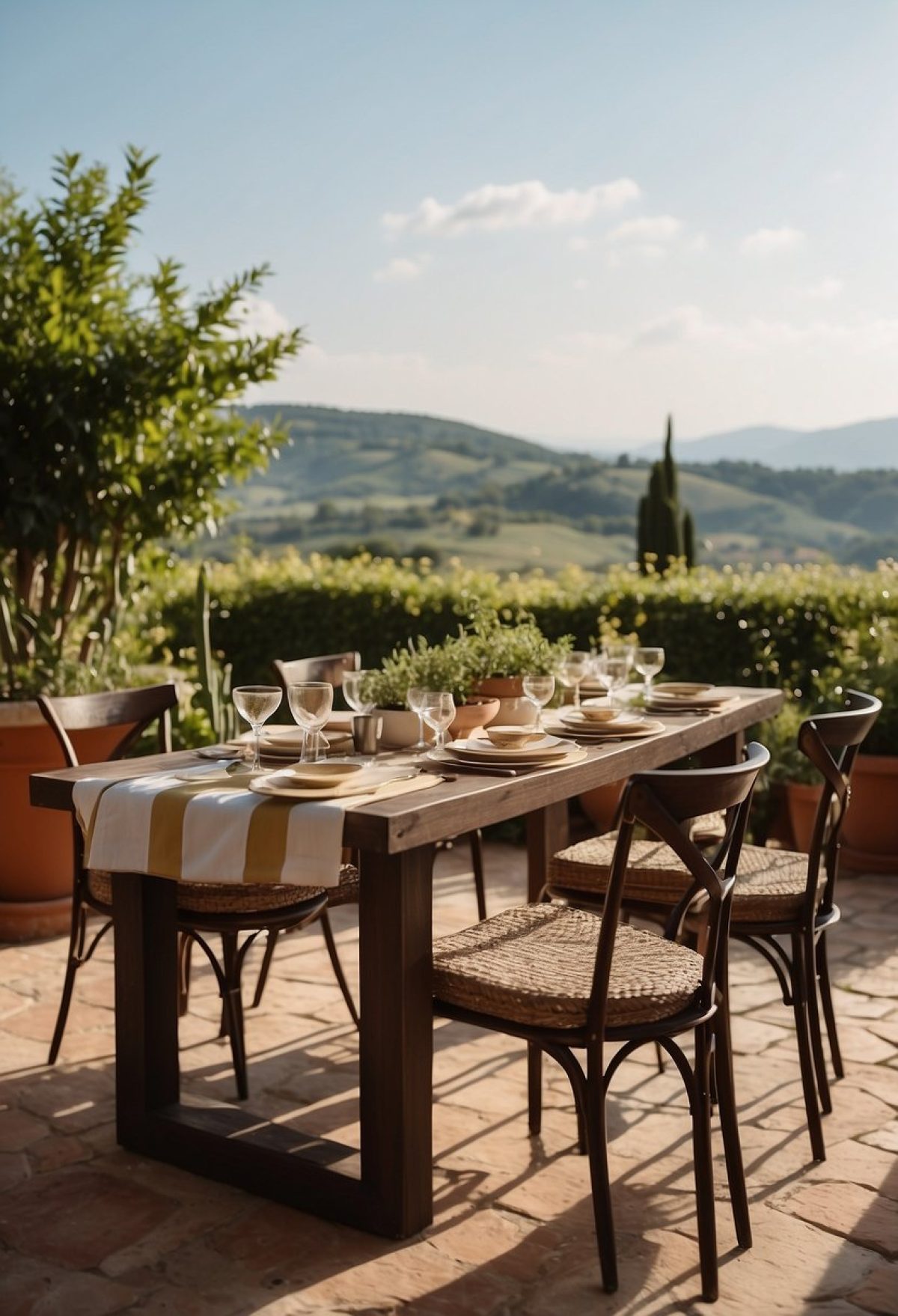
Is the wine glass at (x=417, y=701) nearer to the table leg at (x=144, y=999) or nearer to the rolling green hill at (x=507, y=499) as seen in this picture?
the table leg at (x=144, y=999)

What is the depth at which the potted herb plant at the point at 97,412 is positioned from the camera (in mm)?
4930

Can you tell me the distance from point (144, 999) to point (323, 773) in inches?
29.2

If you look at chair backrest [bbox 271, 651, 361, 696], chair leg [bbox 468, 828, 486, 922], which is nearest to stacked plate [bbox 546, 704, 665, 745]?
chair leg [bbox 468, 828, 486, 922]

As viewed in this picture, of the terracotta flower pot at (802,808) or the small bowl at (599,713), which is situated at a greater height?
the small bowl at (599,713)

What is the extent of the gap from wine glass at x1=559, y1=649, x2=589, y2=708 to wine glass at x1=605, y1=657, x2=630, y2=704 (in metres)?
0.07

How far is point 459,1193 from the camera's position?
260 cm

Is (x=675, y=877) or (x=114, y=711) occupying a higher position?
(x=114, y=711)

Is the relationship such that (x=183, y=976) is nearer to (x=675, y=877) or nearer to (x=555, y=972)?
(x=675, y=877)

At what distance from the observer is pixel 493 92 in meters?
8.44

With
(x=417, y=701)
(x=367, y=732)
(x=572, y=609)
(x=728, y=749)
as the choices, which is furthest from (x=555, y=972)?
(x=572, y=609)

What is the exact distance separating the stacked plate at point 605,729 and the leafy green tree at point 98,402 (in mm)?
2453

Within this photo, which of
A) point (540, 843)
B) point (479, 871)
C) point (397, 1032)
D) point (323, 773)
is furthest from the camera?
point (479, 871)

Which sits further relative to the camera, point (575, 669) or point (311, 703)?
point (575, 669)

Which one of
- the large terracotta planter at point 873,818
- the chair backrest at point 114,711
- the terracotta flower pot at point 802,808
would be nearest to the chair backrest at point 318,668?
the chair backrest at point 114,711
